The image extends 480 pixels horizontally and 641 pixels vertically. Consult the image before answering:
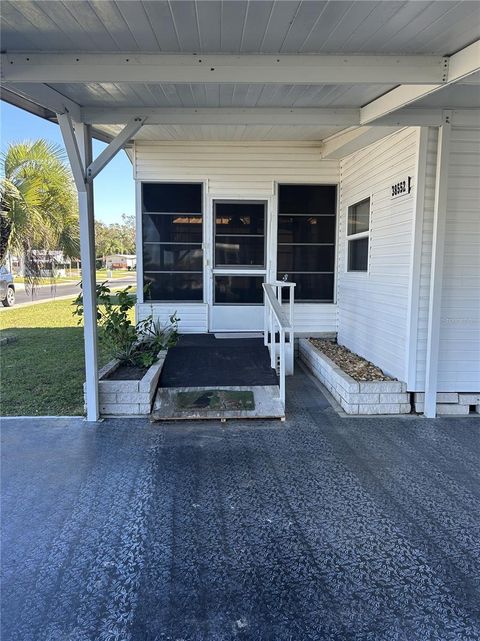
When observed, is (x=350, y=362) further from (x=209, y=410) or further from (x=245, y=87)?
(x=245, y=87)

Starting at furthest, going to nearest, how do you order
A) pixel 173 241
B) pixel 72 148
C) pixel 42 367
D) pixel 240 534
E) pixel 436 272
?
pixel 173 241
pixel 42 367
pixel 436 272
pixel 72 148
pixel 240 534

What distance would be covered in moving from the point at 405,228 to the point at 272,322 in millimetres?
1721

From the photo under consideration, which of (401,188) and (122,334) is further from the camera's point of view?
(122,334)

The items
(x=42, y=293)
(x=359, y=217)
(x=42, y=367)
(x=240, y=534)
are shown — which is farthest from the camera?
(x=42, y=293)

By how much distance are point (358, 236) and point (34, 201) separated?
15.8ft

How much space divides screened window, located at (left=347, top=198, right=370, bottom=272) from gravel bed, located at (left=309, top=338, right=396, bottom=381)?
113 cm

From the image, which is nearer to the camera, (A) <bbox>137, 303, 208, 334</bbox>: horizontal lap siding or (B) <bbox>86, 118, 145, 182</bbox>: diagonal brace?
(B) <bbox>86, 118, 145, 182</bbox>: diagonal brace

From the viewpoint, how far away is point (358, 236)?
18.2ft

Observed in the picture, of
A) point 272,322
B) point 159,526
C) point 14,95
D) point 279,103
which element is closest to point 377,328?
point 272,322

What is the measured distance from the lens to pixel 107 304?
15.1 ft

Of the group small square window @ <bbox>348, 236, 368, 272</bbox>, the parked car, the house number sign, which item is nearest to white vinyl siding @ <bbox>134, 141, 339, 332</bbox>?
small square window @ <bbox>348, 236, 368, 272</bbox>

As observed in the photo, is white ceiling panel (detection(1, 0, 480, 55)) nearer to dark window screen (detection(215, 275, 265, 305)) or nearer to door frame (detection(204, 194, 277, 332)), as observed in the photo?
door frame (detection(204, 194, 277, 332))

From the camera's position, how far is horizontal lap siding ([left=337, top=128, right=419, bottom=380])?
166 inches

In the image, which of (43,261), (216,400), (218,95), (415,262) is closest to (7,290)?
(43,261)
